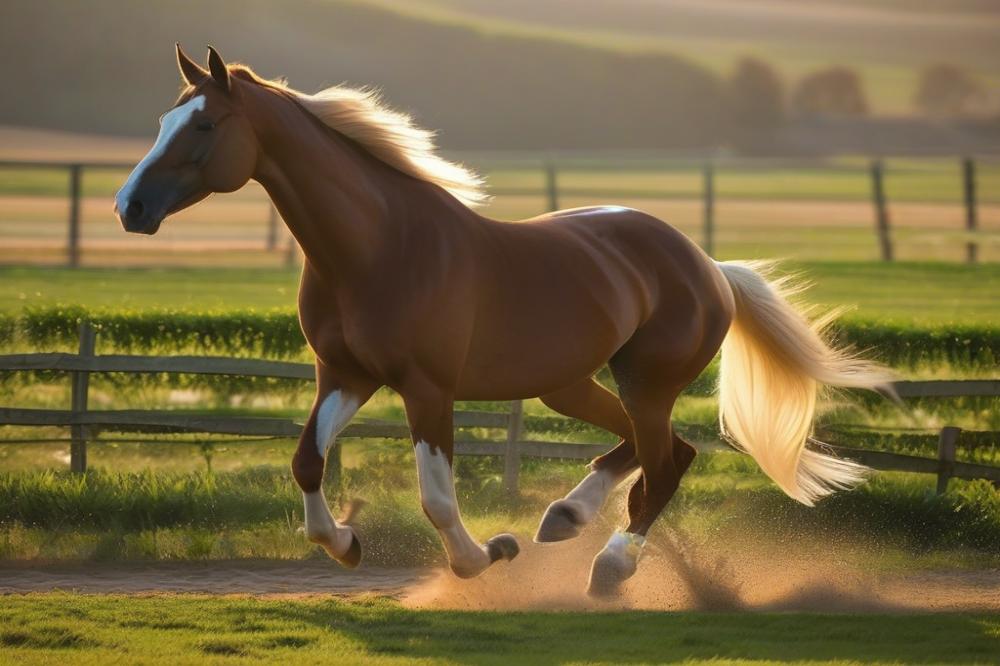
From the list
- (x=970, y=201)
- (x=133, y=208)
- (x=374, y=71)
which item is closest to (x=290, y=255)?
(x=970, y=201)

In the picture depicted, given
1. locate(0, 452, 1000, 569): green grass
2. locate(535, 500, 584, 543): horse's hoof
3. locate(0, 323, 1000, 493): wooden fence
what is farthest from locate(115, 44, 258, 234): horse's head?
locate(0, 323, 1000, 493): wooden fence

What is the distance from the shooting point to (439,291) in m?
5.11

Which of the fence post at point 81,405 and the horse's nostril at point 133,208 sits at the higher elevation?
the horse's nostril at point 133,208

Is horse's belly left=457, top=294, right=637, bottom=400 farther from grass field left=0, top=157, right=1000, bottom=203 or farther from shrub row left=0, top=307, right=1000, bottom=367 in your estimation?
grass field left=0, top=157, right=1000, bottom=203

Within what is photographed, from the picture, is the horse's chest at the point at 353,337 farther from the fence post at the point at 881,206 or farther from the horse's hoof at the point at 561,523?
the fence post at the point at 881,206

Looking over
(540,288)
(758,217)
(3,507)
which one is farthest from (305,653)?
(758,217)

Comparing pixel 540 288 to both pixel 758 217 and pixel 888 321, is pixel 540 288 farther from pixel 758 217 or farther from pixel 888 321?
pixel 758 217

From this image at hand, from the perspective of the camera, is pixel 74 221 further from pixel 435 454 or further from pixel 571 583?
pixel 435 454

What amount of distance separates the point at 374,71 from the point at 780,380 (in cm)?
7149

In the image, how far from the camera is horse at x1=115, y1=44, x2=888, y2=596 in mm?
4910

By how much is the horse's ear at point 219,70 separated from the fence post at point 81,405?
12.4 feet

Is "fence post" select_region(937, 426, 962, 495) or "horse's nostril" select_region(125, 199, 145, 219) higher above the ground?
"horse's nostril" select_region(125, 199, 145, 219)

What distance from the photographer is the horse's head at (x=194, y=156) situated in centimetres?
468

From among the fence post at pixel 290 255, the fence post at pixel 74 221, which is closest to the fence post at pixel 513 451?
the fence post at pixel 74 221
